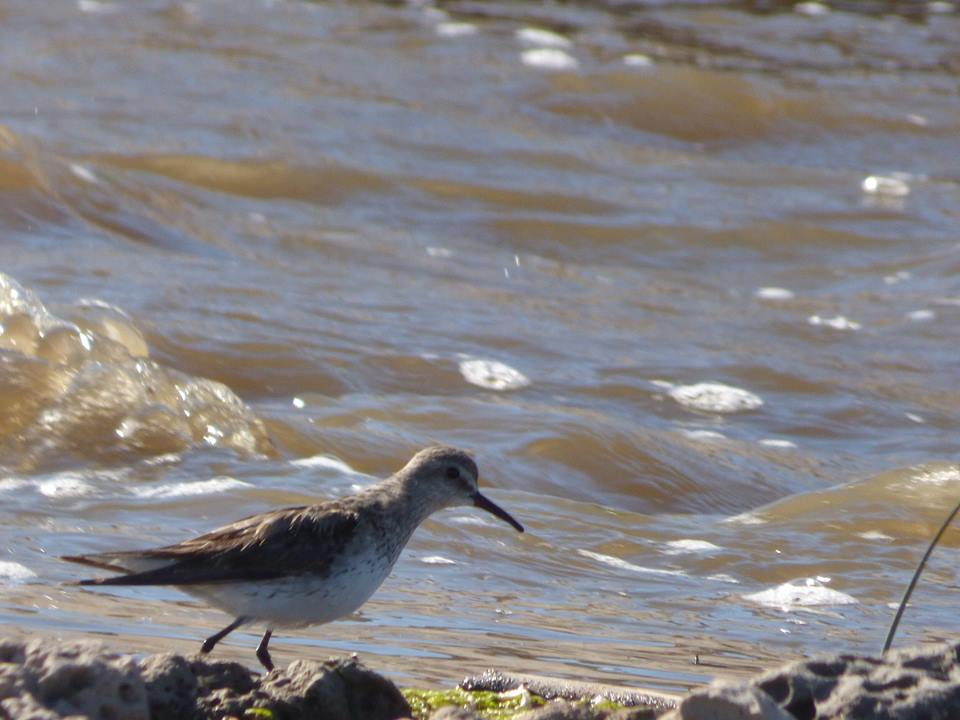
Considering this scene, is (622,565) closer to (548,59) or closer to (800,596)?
(800,596)

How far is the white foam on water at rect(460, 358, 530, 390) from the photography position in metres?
8.26

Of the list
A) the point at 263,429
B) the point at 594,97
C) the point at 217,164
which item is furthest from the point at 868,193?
the point at 263,429

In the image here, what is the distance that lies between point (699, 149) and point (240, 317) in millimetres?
6798

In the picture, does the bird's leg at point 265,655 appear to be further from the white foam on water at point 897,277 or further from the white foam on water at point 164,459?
the white foam on water at point 897,277

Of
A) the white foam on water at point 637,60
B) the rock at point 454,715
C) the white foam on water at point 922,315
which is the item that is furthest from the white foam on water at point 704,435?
the white foam on water at point 637,60

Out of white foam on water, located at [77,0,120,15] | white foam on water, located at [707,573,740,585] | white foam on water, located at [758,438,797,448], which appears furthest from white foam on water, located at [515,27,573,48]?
white foam on water, located at [707,573,740,585]

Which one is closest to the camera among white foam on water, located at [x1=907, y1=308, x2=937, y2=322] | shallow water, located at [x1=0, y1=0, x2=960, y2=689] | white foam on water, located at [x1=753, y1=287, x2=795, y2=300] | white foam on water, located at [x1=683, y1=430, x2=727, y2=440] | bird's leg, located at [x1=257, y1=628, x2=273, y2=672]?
bird's leg, located at [x1=257, y1=628, x2=273, y2=672]

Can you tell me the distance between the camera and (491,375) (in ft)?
27.5

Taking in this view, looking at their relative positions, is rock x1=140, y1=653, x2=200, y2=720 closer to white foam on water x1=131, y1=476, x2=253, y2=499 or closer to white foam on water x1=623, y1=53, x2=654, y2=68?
white foam on water x1=131, y1=476, x2=253, y2=499

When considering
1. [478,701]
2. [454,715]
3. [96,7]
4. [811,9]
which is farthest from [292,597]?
[811,9]

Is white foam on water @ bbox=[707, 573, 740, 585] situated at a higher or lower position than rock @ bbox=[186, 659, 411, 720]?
lower

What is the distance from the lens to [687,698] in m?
3.06

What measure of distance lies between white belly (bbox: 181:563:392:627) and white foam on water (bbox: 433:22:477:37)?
515 inches

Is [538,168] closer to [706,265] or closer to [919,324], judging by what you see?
[706,265]
